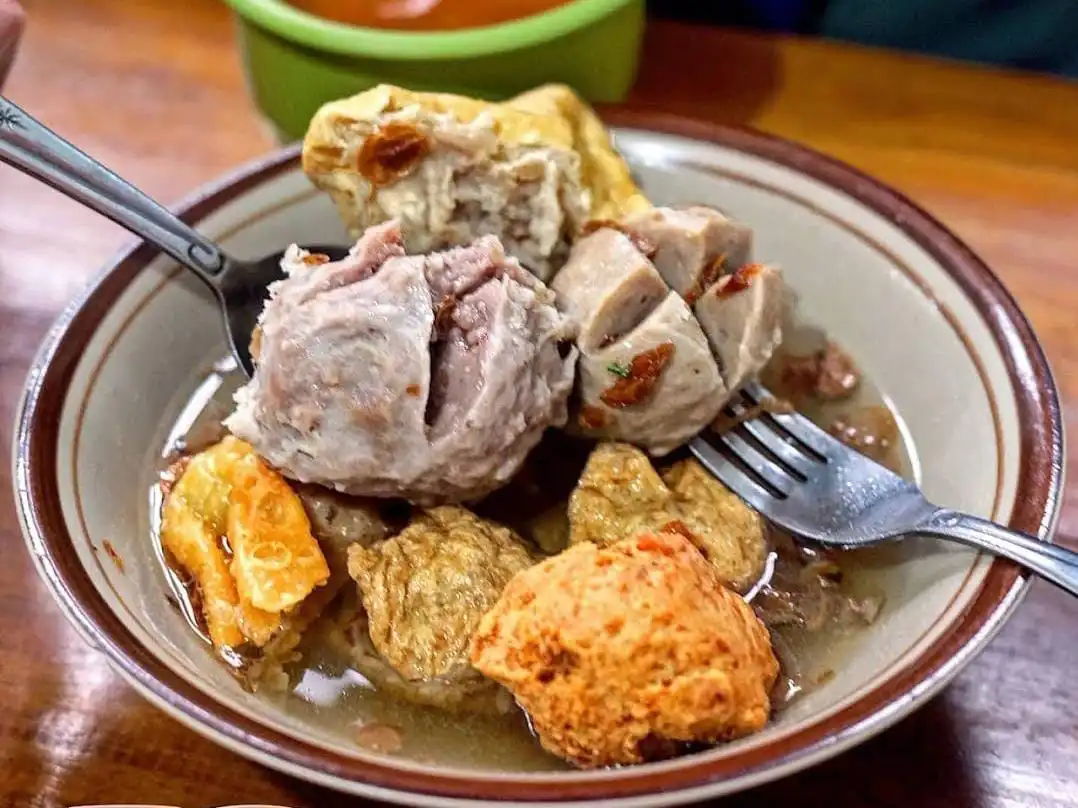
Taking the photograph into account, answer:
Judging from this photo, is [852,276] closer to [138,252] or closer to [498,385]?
[498,385]

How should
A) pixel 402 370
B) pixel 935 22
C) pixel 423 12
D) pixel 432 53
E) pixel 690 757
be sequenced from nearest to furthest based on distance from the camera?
pixel 690 757 → pixel 402 370 → pixel 432 53 → pixel 423 12 → pixel 935 22

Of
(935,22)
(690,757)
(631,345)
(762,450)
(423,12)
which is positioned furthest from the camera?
(935,22)

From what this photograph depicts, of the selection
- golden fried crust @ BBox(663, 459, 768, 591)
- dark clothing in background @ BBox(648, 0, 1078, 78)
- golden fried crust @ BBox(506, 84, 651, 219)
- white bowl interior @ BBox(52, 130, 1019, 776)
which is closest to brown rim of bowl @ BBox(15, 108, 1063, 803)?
white bowl interior @ BBox(52, 130, 1019, 776)

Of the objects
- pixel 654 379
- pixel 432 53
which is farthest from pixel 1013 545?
pixel 432 53

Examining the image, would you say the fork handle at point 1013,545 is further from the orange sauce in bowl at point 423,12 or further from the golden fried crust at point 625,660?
the orange sauce in bowl at point 423,12

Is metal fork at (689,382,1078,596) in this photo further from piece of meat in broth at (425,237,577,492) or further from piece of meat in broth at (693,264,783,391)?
piece of meat in broth at (425,237,577,492)

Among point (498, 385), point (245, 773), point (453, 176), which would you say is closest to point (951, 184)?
point (453, 176)

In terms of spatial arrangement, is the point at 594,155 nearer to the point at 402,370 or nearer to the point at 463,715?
the point at 402,370

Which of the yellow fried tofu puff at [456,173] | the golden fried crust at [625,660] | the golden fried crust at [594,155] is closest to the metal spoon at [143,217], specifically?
the yellow fried tofu puff at [456,173]
